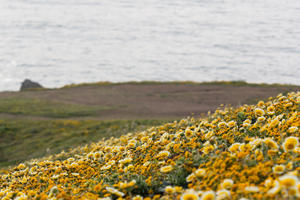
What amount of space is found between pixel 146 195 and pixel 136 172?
1.83 feet

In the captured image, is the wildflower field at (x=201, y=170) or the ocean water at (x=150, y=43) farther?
the ocean water at (x=150, y=43)

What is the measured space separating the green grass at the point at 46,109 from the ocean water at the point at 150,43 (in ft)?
88.9

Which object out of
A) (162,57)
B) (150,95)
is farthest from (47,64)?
(150,95)

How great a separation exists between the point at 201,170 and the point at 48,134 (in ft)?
61.3

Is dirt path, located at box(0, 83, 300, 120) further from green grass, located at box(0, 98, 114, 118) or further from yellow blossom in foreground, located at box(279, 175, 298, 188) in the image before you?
yellow blossom in foreground, located at box(279, 175, 298, 188)

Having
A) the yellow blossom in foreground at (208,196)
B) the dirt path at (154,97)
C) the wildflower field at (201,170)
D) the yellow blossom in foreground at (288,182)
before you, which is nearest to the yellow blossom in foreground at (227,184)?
the wildflower field at (201,170)

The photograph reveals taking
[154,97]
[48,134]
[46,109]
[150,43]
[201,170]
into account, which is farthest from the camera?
[150,43]

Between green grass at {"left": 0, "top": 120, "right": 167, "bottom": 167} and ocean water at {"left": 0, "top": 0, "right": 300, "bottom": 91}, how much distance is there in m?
34.8

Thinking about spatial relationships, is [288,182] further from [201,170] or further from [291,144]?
[201,170]

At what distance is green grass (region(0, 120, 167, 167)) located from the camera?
17.3 meters

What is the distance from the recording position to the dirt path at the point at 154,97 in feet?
82.2

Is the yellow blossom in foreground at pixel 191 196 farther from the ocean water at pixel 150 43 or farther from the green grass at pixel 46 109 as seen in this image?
the ocean water at pixel 150 43

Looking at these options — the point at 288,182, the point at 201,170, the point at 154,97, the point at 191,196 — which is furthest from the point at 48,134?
the point at 288,182

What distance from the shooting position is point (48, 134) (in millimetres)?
20719
